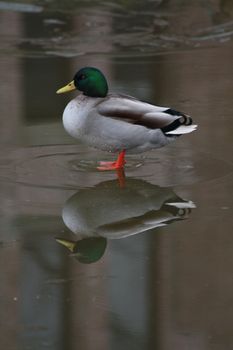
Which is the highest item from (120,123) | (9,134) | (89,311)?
(120,123)

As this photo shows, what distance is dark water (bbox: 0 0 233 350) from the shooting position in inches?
225

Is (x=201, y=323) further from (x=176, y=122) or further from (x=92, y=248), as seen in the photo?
(x=176, y=122)

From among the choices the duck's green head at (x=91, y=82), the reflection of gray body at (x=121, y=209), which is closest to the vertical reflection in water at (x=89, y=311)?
the reflection of gray body at (x=121, y=209)

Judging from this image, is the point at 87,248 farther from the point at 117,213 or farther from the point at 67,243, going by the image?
the point at 117,213

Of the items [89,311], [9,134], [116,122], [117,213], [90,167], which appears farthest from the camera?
[9,134]

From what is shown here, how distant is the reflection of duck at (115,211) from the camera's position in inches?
264

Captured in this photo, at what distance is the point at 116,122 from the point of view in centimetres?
798

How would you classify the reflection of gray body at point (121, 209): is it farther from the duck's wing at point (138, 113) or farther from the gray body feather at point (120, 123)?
the duck's wing at point (138, 113)

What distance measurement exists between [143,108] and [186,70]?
2699 millimetres

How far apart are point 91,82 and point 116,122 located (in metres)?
0.36

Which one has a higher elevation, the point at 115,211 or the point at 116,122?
the point at 116,122

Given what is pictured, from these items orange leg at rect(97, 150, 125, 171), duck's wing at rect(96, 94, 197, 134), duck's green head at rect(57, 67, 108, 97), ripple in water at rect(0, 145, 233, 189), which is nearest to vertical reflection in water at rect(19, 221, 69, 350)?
ripple in water at rect(0, 145, 233, 189)

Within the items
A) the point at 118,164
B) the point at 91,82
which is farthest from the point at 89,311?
the point at 91,82

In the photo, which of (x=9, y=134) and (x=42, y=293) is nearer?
Result: (x=42, y=293)
